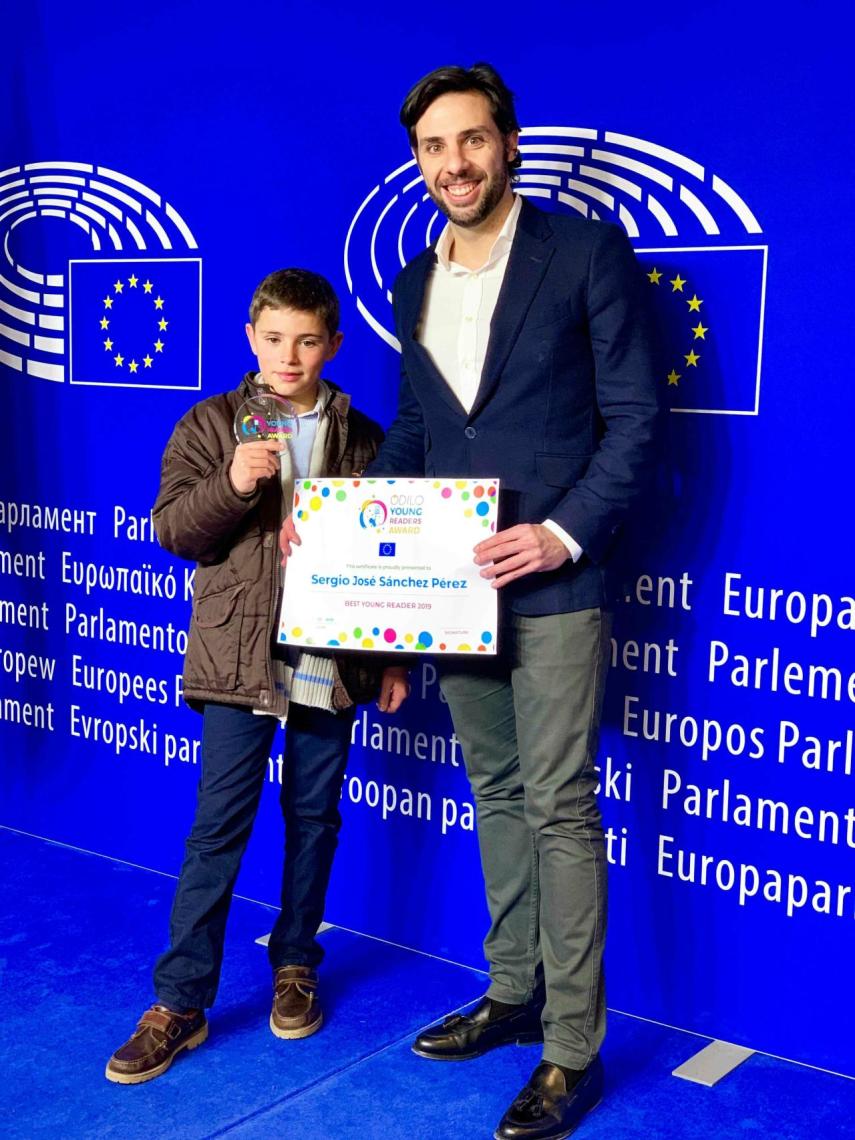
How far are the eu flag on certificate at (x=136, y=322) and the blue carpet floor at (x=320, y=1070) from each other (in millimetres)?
1489

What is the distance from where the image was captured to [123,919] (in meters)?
3.54

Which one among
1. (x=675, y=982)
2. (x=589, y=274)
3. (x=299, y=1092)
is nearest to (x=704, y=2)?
(x=589, y=274)

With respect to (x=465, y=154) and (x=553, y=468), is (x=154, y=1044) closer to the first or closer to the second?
(x=553, y=468)

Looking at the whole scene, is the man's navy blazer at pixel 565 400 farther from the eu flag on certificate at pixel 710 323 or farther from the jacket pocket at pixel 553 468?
the eu flag on certificate at pixel 710 323

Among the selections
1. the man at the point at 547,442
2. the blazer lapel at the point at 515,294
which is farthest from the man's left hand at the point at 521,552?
the blazer lapel at the point at 515,294

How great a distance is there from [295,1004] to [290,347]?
139 centimetres

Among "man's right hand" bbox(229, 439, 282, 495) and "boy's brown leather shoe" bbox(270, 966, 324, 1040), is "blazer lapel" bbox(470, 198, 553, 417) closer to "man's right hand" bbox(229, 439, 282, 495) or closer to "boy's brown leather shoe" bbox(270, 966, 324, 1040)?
"man's right hand" bbox(229, 439, 282, 495)

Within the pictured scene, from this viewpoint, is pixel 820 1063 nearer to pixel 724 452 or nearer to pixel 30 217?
pixel 724 452

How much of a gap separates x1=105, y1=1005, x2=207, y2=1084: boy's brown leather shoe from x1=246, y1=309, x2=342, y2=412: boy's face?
1294 millimetres

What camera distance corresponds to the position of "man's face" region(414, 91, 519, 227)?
2518 mm

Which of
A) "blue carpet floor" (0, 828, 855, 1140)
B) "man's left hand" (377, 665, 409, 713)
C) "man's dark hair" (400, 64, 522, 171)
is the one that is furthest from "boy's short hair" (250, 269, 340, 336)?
"blue carpet floor" (0, 828, 855, 1140)

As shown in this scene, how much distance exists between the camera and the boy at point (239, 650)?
8.92 feet

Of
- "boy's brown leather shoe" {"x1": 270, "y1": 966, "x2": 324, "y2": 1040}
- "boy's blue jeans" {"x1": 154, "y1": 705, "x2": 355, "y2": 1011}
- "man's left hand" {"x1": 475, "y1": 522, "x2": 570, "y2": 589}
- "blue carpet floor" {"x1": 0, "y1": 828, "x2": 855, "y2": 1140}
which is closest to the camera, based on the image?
"man's left hand" {"x1": 475, "y1": 522, "x2": 570, "y2": 589}

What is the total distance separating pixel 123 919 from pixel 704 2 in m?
2.57
